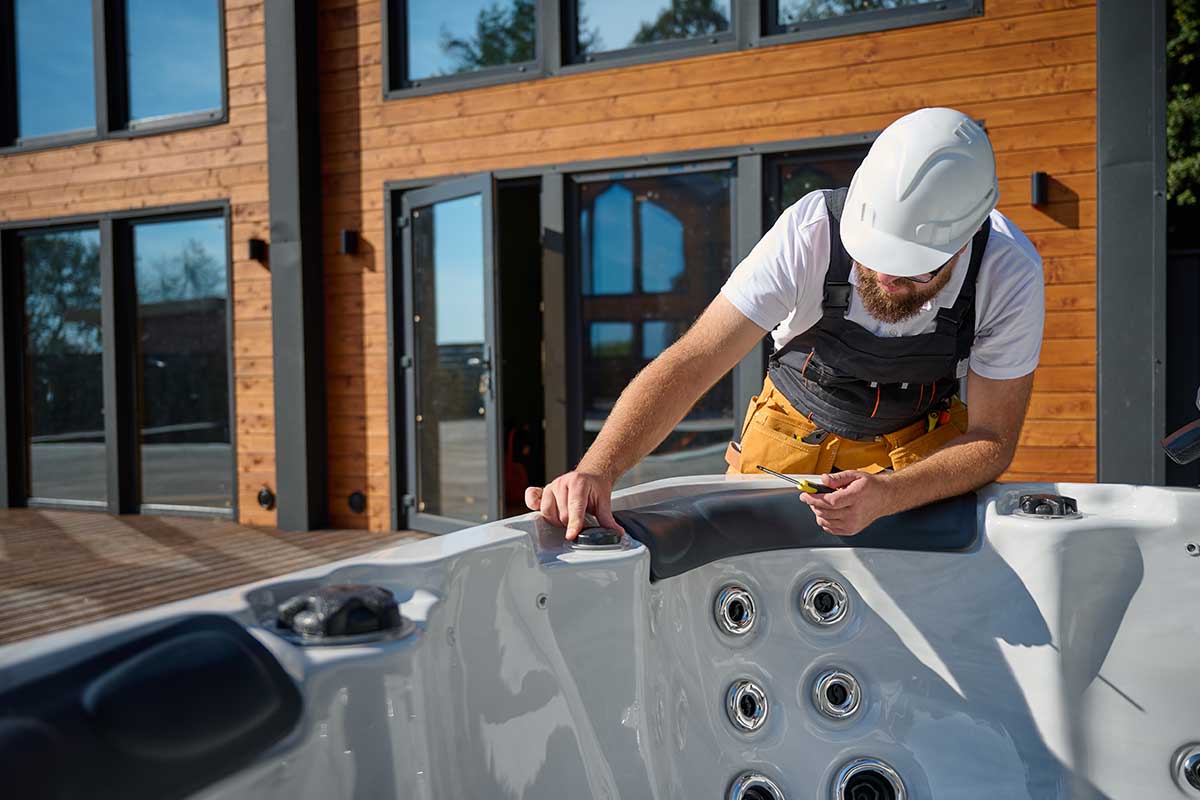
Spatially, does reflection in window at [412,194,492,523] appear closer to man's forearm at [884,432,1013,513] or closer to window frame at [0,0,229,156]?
window frame at [0,0,229,156]

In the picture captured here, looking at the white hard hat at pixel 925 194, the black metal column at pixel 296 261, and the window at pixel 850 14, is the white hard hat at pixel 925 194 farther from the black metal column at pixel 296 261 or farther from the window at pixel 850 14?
the black metal column at pixel 296 261

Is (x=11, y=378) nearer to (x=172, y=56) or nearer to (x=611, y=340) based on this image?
(x=172, y=56)

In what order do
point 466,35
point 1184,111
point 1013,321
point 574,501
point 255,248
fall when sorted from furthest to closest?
point 1184,111 < point 255,248 < point 466,35 < point 1013,321 < point 574,501

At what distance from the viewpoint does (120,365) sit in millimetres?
6391

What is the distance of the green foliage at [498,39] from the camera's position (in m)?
5.09

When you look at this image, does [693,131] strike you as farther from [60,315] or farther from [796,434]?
[60,315]

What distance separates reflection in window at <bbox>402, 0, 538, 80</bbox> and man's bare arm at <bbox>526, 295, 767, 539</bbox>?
3.82 metres

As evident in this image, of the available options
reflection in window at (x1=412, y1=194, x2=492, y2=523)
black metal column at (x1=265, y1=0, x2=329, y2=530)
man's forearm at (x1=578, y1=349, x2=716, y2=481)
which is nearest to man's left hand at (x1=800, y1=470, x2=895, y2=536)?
man's forearm at (x1=578, y1=349, x2=716, y2=481)

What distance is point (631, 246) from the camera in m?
4.77

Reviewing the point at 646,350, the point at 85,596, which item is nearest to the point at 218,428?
the point at 85,596

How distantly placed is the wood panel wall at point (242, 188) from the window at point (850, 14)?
323 cm

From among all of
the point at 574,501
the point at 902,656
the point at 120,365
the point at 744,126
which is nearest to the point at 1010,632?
the point at 902,656

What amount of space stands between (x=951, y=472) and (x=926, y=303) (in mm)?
318

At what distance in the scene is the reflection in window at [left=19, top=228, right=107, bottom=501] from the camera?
6633mm
